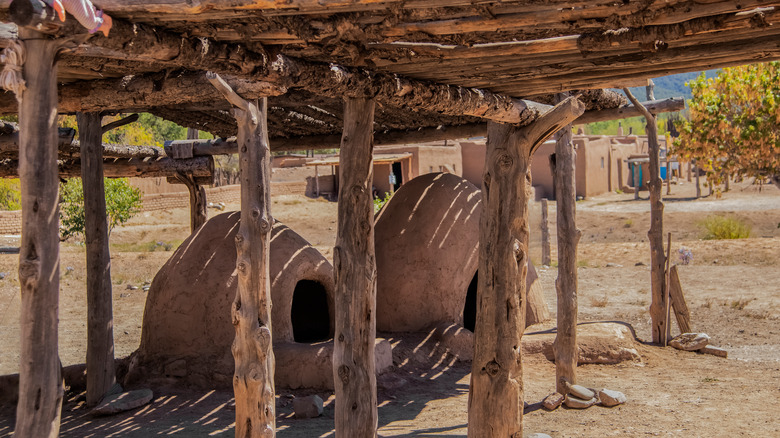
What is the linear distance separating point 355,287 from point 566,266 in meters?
3.52

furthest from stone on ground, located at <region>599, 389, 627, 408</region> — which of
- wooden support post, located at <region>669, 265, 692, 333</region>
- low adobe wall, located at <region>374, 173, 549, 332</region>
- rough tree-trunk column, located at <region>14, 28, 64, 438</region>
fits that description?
rough tree-trunk column, located at <region>14, 28, 64, 438</region>

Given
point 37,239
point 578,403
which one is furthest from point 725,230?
point 37,239

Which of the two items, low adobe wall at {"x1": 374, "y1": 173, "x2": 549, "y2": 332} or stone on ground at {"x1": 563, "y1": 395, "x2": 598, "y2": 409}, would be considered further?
low adobe wall at {"x1": 374, "y1": 173, "x2": 549, "y2": 332}

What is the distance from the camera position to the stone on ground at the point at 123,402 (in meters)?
7.35

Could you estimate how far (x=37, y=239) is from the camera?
276 centimetres

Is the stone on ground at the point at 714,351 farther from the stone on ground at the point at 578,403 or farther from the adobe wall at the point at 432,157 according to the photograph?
the adobe wall at the point at 432,157

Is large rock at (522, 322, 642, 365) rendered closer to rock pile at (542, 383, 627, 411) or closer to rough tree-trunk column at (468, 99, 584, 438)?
rock pile at (542, 383, 627, 411)

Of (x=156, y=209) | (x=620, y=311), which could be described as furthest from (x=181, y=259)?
(x=156, y=209)

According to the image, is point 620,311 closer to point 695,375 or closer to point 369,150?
point 695,375

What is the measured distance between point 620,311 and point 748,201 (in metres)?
16.3

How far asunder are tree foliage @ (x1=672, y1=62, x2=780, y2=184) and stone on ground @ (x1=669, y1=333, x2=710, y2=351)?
251 inches

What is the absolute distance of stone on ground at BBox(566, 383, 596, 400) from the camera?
7484 mm

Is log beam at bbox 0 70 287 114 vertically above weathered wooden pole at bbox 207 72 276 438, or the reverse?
log beam at bbox 0 70 287 114

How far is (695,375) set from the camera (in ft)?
27.5
